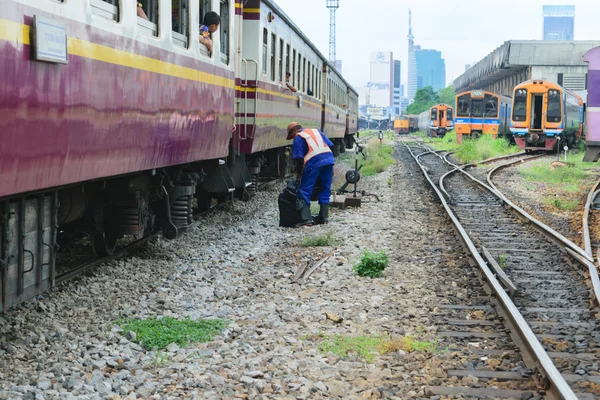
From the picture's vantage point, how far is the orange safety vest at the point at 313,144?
1138 centimetres

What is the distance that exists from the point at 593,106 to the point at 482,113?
2776cm

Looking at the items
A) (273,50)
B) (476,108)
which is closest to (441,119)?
(476,108)

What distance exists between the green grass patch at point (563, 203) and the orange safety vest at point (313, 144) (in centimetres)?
511

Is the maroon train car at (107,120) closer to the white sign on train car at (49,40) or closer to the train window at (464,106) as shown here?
the white sign on train car at (49,40)

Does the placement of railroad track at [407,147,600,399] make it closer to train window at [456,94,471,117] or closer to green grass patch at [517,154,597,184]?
green grass patch at [517,154,597,184]

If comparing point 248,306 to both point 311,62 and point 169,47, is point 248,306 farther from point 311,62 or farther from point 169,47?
point 311,62

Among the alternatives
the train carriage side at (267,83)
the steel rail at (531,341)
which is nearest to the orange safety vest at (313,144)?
the train carriage side at (267,83)

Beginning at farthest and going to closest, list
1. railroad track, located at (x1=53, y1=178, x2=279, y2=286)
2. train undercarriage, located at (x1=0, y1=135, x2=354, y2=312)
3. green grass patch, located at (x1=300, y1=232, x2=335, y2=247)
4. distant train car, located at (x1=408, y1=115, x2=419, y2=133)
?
distant train car, located at (x1=408, y1=115, x2=419, y2=133) < green grass patch, located at (x1=300, y1=232, x2=335, y2=247) < railroad track, located at (x1=53, y1=178, x2=279, y2=286) < train undercarriage, located at (x1=0, y1=135, x2=354, y2=312)

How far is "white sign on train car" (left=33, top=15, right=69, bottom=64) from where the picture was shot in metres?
4.60

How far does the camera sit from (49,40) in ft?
15.6

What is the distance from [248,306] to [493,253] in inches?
146

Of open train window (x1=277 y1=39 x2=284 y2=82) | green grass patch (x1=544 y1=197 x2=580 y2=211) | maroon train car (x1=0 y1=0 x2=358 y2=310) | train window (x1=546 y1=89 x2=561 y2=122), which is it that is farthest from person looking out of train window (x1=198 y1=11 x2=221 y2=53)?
train window (x1=546 y1=89 x2=561 y2=122)

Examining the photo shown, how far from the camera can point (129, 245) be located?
28.2 ft

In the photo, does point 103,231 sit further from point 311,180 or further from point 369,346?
point 311,180
